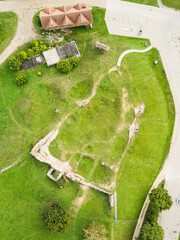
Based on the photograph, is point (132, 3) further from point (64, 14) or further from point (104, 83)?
point (104, 83)

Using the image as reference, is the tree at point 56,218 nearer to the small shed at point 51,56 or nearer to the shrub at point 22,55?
the small shed at point 51,56

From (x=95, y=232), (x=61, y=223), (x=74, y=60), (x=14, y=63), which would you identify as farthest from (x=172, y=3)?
(x=61, y=223)

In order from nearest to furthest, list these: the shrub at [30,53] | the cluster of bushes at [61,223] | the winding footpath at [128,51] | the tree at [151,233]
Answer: the cluster of bushes at [61,223], the tree at [151,233], the shrub at [30,53], the winding footpath at [128,51]

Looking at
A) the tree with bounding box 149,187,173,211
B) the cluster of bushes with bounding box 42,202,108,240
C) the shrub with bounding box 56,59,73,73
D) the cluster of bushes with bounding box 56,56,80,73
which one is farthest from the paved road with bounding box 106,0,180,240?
the cluster of bushes with bounding box 42,202,108,240

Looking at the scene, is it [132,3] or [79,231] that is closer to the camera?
[79,231]

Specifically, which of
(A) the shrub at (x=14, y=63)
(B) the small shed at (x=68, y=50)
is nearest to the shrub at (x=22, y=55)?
(A) the shrub at (x=14, y=63)

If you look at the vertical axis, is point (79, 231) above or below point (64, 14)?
below

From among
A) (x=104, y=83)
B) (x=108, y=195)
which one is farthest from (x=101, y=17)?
(x=108, y=195)
